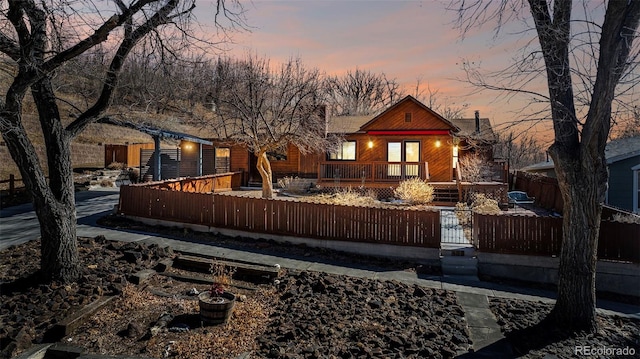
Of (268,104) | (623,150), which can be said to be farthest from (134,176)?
(623,150)

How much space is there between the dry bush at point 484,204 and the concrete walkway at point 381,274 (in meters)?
6.82

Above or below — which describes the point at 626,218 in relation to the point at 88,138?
below

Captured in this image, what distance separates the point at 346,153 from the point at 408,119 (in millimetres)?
4365

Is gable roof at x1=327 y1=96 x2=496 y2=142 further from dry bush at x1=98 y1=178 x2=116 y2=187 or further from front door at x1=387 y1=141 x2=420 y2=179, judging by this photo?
dry bush at x1=98 y1=178 x2=116 y2=187

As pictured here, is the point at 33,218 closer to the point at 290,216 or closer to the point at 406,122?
the point at 290,216

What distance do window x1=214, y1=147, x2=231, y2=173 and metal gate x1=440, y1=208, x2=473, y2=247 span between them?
17.6 meters

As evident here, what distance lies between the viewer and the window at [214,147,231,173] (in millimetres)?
27391

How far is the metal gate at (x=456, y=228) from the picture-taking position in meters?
11.2

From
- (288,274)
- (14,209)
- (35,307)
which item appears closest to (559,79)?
(288,274)

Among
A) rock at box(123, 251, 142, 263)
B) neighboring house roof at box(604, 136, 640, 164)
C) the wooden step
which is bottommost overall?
the wooden step

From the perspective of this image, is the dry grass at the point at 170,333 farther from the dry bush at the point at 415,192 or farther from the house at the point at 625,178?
the house at the point at 625,178

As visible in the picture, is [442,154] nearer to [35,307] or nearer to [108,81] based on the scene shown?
[108,81]

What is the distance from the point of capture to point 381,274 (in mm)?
8922

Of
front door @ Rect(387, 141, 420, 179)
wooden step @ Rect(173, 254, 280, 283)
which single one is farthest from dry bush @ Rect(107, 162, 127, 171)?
wooden step @ Rect(173, 254, 280, 283)
